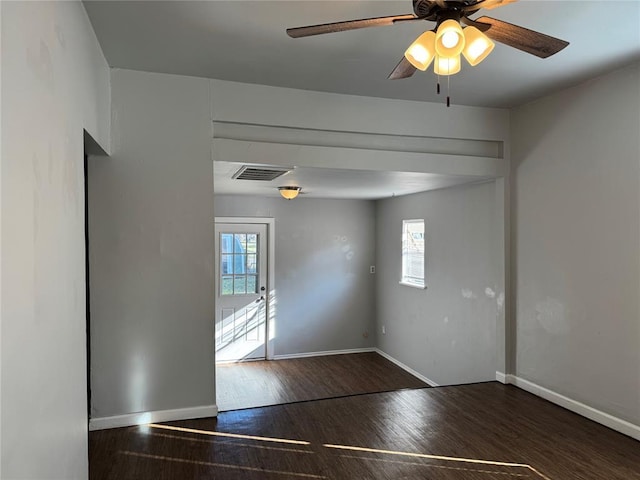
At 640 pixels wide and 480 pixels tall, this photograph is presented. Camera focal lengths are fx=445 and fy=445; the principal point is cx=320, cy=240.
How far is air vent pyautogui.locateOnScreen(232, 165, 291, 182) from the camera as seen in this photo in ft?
12.2

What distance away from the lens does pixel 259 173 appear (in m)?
3.97

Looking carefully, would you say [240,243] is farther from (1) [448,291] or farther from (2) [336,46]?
(2) [336,46]

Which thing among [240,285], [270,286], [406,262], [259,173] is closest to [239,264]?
[240,285]

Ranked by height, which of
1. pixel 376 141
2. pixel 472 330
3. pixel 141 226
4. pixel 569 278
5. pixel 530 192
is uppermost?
pixel 376 141

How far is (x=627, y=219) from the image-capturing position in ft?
10.1

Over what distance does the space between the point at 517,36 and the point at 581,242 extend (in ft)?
7.15

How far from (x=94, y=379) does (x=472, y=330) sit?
3.67 metres

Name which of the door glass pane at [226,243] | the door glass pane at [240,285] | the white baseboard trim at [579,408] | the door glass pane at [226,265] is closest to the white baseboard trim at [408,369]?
the white baseboard trim at [579,408]

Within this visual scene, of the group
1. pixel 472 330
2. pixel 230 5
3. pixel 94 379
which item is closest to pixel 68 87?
pixel 230 5

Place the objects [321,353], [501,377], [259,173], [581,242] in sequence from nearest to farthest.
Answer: [581,242] → [259,173] → [501,377] → [321,353]

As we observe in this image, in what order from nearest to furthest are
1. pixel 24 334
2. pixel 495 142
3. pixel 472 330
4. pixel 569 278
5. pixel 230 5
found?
pixel 24 334 → pixel 230 5 → pixel 569 278 → pixel 495 142 → pixel 472 330

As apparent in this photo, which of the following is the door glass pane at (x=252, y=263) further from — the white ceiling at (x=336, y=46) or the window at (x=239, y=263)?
the white ceiling at (x=336, y=46)

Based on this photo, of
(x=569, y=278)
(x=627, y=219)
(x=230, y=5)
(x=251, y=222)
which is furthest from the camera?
(x=251, y=222)

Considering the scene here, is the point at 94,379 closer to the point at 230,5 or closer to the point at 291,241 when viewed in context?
the point at 230,5
